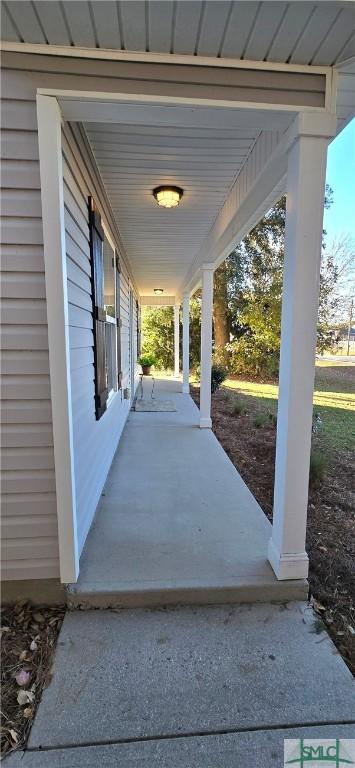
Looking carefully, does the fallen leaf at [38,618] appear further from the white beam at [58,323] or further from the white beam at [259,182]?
the white beam at [259,182]

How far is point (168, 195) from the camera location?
9.44ft

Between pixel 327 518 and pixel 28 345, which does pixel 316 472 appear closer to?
pixel 327 518

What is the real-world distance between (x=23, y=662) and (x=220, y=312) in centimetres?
1308

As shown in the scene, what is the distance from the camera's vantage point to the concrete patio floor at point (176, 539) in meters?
1.84

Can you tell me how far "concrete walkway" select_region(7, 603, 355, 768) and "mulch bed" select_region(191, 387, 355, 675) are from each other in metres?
0.14

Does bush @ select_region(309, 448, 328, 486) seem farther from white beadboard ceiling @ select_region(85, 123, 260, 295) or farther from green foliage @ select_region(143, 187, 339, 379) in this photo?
green foliage @ select_region(143, 187, 339, 379)

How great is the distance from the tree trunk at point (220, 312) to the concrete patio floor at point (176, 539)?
10198mm

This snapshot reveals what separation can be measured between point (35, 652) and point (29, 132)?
90.1 inches

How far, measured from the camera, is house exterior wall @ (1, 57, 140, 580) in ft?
5.24

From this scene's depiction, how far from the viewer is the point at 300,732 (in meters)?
1.27

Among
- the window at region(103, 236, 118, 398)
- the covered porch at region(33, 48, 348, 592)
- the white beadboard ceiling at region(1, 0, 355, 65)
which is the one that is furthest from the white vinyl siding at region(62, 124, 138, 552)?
the window at region(103, 236, 118, 398)

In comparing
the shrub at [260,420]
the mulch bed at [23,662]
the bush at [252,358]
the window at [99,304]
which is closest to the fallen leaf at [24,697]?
the mulch bed at [23,662]

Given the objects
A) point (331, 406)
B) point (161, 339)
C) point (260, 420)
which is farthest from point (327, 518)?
point (161, 339)

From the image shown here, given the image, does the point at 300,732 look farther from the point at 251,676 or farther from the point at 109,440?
the point at 109,440
